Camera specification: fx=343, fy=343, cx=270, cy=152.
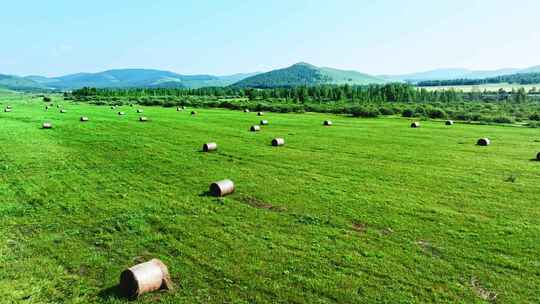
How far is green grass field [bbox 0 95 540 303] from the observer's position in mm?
8578

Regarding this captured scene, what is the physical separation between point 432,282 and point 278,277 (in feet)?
12.9

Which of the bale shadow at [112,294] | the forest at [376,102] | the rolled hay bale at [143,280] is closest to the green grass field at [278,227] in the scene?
the bale shadow at [112,294]

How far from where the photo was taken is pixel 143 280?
833 cm

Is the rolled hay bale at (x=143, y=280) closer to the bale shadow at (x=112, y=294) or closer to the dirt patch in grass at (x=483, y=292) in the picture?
the bale shadow at (x=112, y=294)

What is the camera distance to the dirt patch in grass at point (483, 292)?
26.5ft

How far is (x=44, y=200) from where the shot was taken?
14.7 m

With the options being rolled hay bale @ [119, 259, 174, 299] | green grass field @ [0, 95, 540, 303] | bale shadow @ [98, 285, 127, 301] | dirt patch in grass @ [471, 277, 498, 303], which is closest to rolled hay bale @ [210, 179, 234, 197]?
green grass field @ [0, 95, 540, 303]

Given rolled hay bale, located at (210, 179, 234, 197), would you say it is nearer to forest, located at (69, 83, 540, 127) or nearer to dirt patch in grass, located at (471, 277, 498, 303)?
dirt patch in grass, located at (471, 277, 498, 303)

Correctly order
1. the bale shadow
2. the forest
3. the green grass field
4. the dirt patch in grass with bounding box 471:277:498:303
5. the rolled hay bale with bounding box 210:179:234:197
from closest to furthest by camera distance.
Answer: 1. the dirt patch in grass with bounding box 471:277:498:303
2. the bale shadow
3. the green grass field
4. the rolled hay bale with bounding box 210:179:234:197
5. the forest

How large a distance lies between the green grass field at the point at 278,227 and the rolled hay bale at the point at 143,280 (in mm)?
240

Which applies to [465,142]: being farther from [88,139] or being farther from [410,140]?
[88,139]

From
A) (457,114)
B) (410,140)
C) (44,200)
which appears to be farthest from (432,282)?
(457,114)

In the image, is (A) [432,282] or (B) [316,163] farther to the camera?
(B) [316,163]

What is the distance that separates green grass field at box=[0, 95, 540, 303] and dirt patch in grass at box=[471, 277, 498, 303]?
0.04 m
